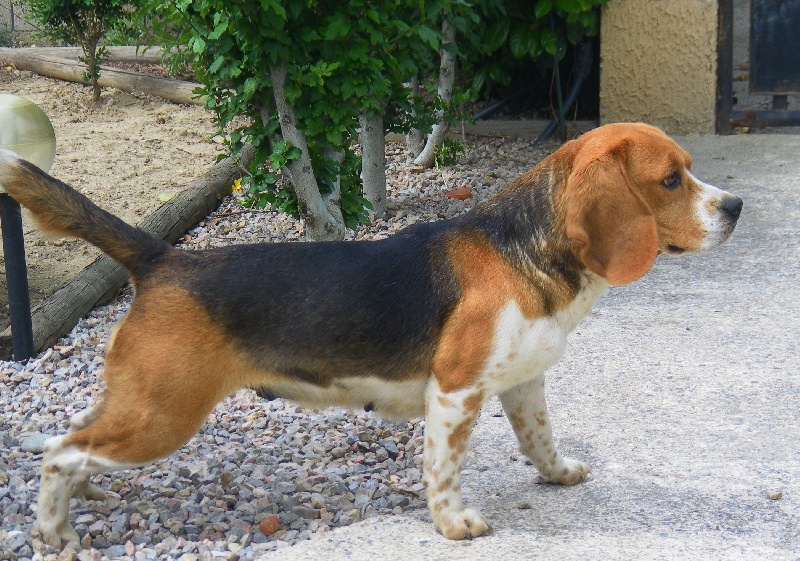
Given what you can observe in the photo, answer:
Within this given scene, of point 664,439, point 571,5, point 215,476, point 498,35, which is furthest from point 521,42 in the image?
point 215,476

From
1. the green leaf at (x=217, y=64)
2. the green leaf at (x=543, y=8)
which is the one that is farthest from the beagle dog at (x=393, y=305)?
the green leaf at (x=543, y=8)

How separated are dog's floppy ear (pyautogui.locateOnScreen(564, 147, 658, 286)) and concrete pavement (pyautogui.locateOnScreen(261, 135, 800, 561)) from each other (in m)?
0.93

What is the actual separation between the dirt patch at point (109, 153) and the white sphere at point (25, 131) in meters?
1.20

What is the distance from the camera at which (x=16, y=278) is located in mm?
4938

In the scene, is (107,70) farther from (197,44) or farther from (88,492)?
(88,492)

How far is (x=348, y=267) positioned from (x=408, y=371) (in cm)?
42

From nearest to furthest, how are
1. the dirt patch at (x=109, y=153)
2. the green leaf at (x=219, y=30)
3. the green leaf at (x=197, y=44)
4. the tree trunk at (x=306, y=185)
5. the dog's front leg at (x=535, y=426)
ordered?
the dog's front leg at (x=535, y=426)
the green leaf at (x=219, y=30)
the green leaf at (x=197, y=44)
the tree trunk at (x=306, y=185)
the dirt patch at (x=109, y=153)

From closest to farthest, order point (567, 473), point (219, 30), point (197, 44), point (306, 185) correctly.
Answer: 1. point (567, 473)
2. point (219, 30)
3. point (197, 44)
4. point (306, 185)

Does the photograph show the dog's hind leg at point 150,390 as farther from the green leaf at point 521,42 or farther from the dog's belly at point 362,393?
the green leaf at point 521,42

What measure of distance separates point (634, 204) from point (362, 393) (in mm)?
1151

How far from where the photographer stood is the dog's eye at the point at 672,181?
332cm

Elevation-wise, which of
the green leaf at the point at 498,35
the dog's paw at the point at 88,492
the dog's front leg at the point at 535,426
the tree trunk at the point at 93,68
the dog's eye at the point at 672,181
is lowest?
the dog's paw at the point at 88,492

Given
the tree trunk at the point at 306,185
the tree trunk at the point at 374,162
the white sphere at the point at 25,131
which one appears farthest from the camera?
the tree trunk at the point at 374,162

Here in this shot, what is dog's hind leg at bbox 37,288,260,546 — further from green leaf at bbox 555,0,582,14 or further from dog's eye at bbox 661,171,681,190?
green leaf at bbox 555,0,582,14
